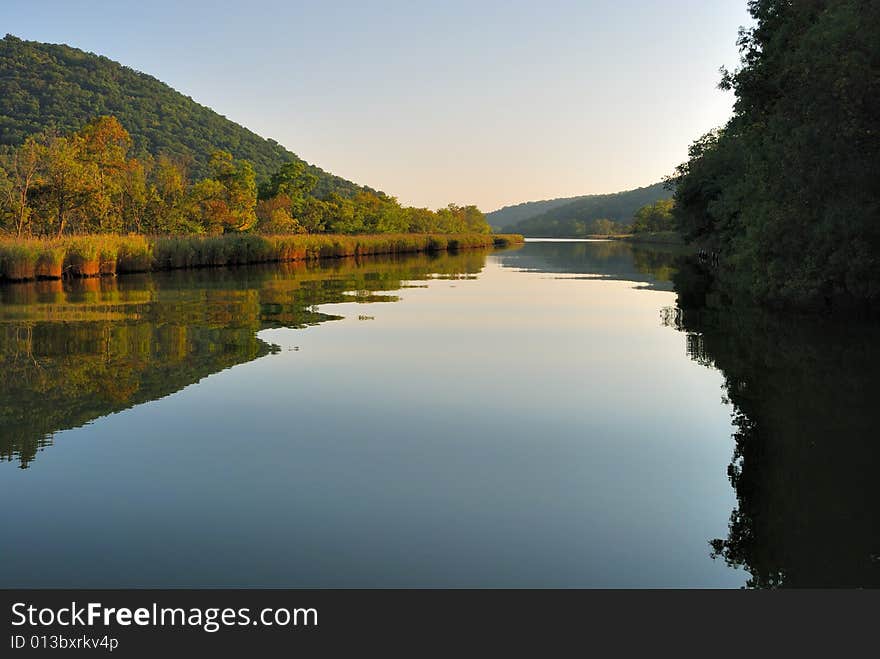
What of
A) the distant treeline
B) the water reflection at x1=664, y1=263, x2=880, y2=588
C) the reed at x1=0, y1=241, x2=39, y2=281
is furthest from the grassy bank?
the water reflection at x1=664, y1=263, x2=880, y2=588

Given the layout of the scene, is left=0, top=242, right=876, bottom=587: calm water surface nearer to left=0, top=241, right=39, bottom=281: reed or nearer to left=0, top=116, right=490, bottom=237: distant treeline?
left=0, top=241, right=39, bottom=281: reed

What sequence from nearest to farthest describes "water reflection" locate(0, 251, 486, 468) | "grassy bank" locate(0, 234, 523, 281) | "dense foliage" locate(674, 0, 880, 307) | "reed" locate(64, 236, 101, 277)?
1. "water reflection" locate(0, 251, 486, 468)
2. "dense foliage" locate(674, 0, 880, 307)
3. "grassy bank" locate(0, 234, 523, 281)
4. "reed" locate(64, 236, 101, 277)

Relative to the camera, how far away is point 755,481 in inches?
273

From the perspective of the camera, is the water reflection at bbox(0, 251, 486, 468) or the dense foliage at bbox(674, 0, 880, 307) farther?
the dense foliage at bbox(674, 0, 880, 307)

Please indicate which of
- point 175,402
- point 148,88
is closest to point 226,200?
point 175,402

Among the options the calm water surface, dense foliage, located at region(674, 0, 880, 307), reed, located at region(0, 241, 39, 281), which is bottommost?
the calm water surface

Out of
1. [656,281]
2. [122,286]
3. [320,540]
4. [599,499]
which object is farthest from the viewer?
[656,281]

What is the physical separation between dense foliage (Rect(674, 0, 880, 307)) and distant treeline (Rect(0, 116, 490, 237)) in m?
34.8

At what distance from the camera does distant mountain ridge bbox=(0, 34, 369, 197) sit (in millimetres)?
101062
